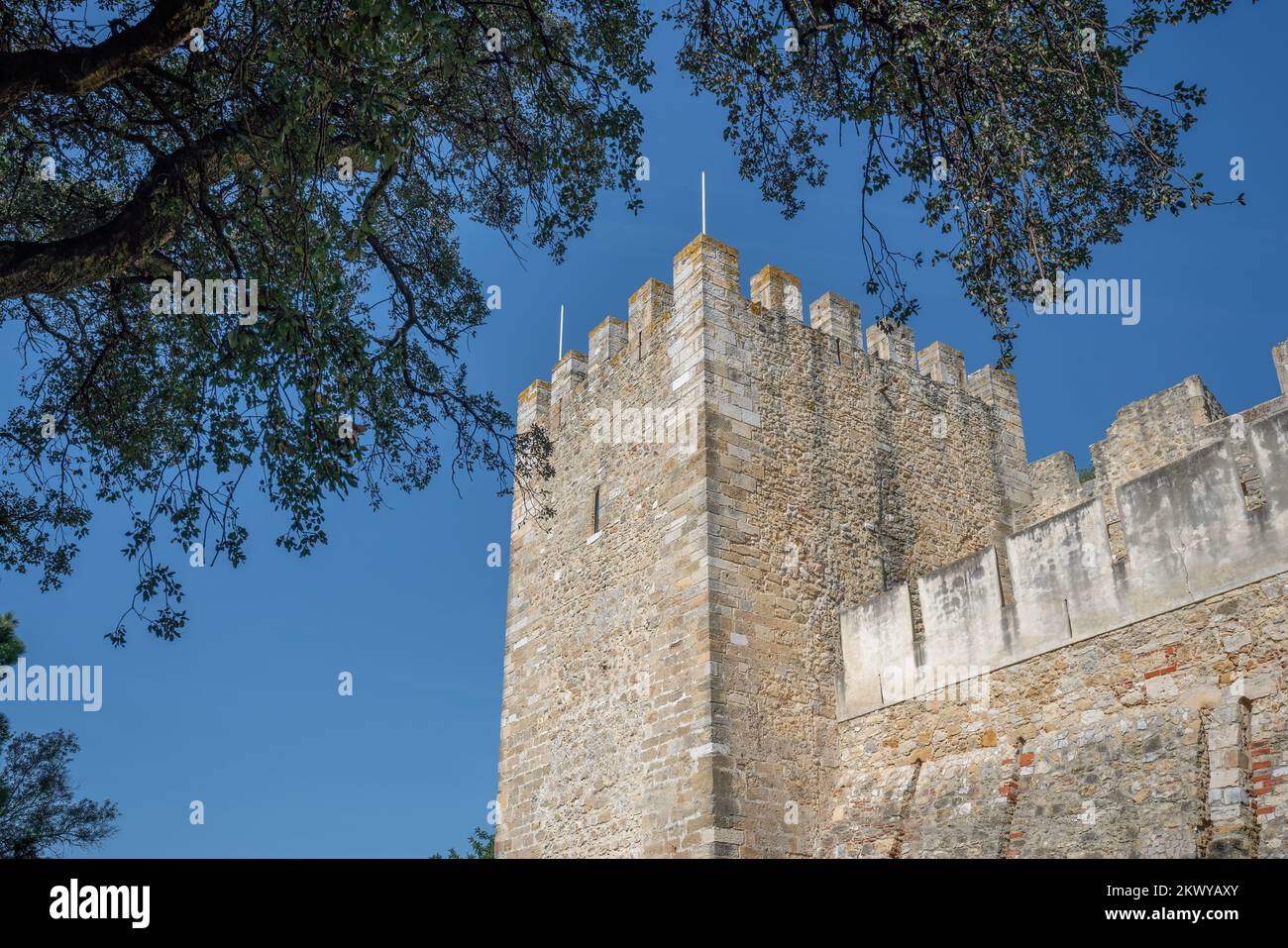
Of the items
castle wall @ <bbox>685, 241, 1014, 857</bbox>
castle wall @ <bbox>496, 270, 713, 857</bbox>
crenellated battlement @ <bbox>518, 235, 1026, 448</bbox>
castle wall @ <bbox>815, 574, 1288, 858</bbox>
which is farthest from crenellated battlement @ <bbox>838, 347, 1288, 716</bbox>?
crenellated battlement @ <bbox>518, 235, 1026, 448</bbox>

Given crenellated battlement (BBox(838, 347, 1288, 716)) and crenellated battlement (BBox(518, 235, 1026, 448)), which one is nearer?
crenellated battlement (BBox(838, 347, 1288, 716))

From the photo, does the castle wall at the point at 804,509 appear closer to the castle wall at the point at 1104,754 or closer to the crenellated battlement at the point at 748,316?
the crenellated battlement at the point at 748,316

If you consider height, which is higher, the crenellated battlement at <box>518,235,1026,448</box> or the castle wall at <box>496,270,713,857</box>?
the crenellated battlement at <box>518,235,1026,448</box>

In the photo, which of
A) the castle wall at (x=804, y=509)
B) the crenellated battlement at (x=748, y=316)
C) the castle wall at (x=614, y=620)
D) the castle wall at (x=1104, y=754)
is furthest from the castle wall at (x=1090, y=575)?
the crenellated battlement at (x=748, y=316)

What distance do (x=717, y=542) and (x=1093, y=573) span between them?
3.61m

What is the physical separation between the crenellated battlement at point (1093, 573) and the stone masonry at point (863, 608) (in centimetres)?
2

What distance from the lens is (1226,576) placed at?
7.64 meters

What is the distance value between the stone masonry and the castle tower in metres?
0.04

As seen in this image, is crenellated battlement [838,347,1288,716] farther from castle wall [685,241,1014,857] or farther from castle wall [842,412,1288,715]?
castle wall [685,241,1014,857]

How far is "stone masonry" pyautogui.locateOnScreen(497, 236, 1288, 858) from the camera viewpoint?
762 cm

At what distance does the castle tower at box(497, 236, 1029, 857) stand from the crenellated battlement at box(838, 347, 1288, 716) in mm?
391

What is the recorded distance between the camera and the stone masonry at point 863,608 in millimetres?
7617

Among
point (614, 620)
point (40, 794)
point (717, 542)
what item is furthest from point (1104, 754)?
point (40, 794)

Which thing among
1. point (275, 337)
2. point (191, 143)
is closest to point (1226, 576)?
point (275, 337)
